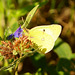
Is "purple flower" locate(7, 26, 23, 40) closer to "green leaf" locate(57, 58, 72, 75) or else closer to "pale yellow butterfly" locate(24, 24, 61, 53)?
"pale yellow butterfly" locate(24, 24, 61, 53)

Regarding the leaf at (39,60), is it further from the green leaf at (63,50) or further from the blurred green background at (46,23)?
the green leaf at (63,50)

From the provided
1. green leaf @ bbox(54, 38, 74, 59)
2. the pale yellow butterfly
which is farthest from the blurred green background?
the pale yellow butterfly

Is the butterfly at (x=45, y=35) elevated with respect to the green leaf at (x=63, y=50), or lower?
elevated

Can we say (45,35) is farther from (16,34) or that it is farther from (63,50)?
(63,50)

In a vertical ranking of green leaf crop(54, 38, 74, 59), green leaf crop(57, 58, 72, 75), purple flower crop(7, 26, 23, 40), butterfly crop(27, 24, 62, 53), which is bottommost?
green leaf crop(57, 58, 72, 75)

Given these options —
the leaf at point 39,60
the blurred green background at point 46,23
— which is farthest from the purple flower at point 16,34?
the leaf at point 39,60

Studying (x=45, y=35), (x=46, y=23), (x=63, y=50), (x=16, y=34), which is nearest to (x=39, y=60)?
(x=63, y=50)
